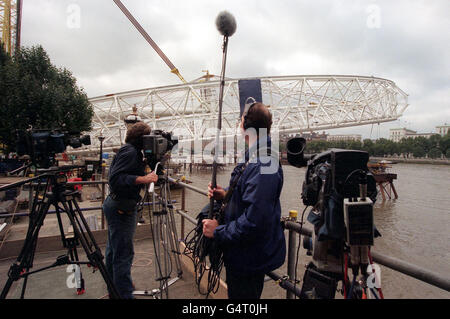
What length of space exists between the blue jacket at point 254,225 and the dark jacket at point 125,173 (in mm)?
1204

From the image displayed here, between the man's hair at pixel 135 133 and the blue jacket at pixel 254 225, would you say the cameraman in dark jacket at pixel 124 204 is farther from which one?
the blue jacket at pixel 254 225

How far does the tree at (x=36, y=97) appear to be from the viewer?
1830 centimetres

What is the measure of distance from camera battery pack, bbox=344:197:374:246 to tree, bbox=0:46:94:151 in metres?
21.2

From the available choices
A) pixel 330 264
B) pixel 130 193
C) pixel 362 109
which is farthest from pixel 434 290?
pixel 362 109

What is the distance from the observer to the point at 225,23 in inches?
76.9

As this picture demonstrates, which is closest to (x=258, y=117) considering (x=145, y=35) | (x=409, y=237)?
(x=409, y=237)

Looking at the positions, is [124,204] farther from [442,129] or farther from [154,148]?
[442,129]

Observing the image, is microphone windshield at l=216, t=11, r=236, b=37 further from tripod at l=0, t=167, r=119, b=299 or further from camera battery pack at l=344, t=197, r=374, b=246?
tripod at l=0, t=167, r=119, b=299

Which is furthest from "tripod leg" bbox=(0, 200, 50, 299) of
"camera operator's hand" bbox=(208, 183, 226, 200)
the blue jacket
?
the blue jacket

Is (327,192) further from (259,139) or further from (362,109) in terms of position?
(362,109)

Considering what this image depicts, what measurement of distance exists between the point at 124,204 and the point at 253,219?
62.1 inches

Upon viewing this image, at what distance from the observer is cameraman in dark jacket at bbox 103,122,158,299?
2396mm
